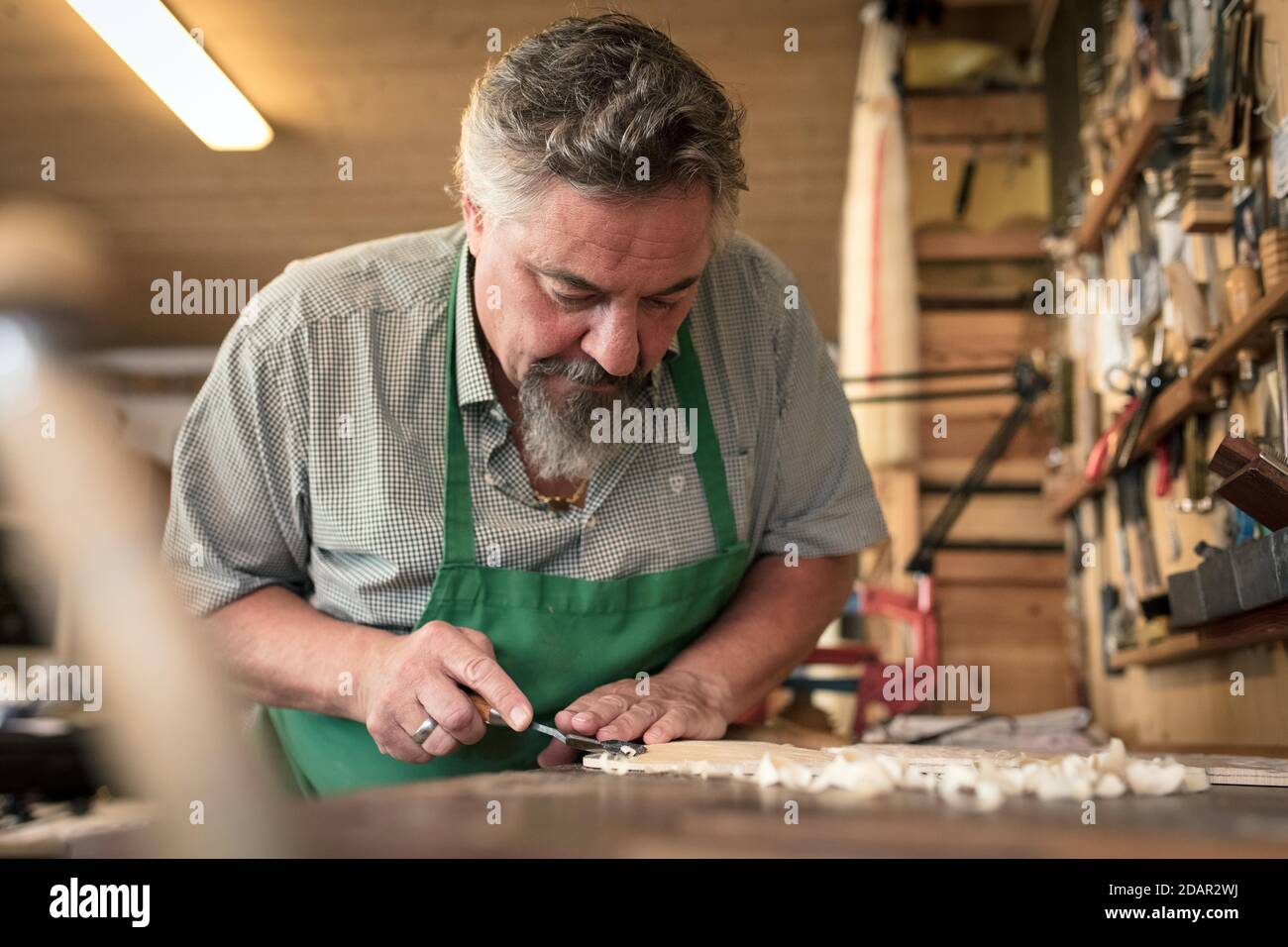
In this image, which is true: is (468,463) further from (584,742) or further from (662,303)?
(584,742)

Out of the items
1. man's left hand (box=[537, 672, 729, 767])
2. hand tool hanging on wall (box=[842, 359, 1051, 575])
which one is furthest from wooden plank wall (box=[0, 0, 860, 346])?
man's left hand (box=[537, 672, 729, 767])

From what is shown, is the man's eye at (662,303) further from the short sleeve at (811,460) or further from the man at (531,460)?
the short sleeve at (811,460)

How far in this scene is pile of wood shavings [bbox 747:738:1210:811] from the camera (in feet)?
3.24

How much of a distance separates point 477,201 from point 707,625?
67cm

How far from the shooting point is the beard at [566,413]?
57.5 inches

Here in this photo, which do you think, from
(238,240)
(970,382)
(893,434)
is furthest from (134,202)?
(970,382)

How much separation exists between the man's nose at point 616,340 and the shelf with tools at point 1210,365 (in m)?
0.84

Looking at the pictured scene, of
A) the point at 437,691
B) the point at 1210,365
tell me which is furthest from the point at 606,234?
the point at 1210,365

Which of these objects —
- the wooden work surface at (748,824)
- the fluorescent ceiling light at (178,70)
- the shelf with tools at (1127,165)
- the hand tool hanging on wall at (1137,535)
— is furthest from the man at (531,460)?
the fluorescent ceiling light at (178,70)

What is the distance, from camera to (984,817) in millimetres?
837

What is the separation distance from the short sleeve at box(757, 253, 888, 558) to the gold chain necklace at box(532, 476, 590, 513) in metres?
0.32

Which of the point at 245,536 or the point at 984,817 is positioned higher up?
the point at 245,536

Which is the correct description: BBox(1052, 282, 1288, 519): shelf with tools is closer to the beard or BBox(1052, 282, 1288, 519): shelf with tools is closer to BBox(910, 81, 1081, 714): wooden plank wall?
the beard
